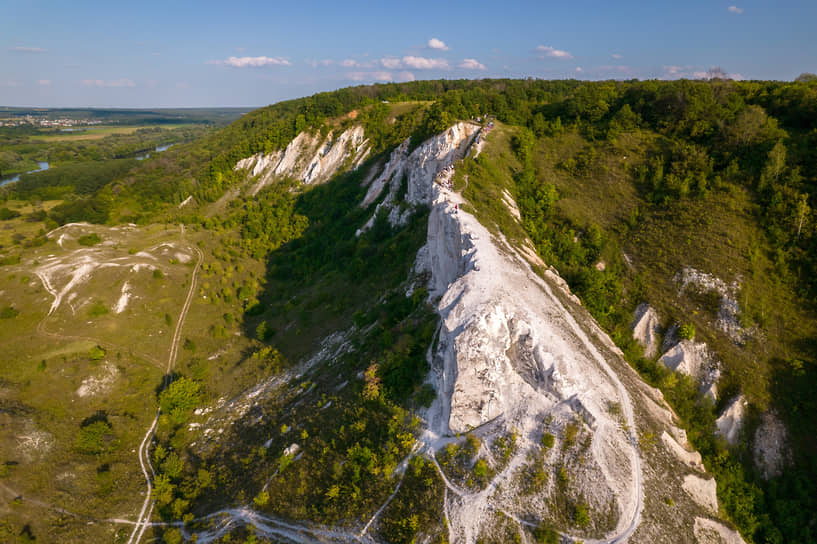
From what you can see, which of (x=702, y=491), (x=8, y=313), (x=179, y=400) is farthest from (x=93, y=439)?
(x=702, y=491)

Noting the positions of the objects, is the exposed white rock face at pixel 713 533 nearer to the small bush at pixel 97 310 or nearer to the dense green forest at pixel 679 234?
the dense green forest at pixel 679 234

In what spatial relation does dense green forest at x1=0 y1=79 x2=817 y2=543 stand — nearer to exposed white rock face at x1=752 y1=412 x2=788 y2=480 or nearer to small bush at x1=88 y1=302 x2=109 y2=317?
exposed white rock face at x1=752 y1=412 x2=788 y2=480

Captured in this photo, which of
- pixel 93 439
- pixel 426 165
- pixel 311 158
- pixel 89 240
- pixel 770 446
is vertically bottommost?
pixel 93 439

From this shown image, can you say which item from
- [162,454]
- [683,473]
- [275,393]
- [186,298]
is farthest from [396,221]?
[683,473]

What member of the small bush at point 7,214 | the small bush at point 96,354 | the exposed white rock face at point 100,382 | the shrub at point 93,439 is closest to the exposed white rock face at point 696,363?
the shrub at point 93,439

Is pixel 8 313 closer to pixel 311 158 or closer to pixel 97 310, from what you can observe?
pixel 97 310
